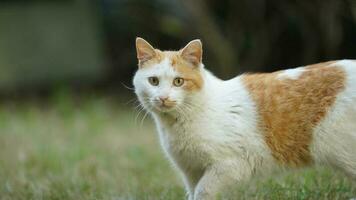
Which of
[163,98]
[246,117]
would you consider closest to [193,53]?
[163,98]

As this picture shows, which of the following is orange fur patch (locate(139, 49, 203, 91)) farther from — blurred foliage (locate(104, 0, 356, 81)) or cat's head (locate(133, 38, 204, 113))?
blurred foliage (locate(104, 0, 356, 81))

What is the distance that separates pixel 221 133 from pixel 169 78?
0.47 m

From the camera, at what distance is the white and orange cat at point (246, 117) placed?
4.30 metres

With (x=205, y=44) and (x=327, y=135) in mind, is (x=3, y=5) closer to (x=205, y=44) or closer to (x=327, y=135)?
(x=205, y=44)

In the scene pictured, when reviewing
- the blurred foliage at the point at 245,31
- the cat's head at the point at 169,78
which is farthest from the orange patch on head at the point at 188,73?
the blurred foliage at the point at 245,31

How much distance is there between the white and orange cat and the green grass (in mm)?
365

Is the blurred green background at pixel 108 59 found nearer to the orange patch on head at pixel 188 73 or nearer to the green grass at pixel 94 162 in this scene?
the green grass at pixel 94 162


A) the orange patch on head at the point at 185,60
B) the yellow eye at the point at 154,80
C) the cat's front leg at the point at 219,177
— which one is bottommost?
the cat's front leg at the point at 219,177

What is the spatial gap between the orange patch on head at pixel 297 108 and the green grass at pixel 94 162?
1.15ft

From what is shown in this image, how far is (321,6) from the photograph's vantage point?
8.96 metres

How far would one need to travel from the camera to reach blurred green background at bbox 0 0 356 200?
22.0 ft

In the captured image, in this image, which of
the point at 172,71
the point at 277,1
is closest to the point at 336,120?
the point at 172,71

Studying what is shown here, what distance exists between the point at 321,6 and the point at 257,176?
4894 mm

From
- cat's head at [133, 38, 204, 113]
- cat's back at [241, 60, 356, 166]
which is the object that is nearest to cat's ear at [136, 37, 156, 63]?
cat's head at [133, 38, 204, 113]
